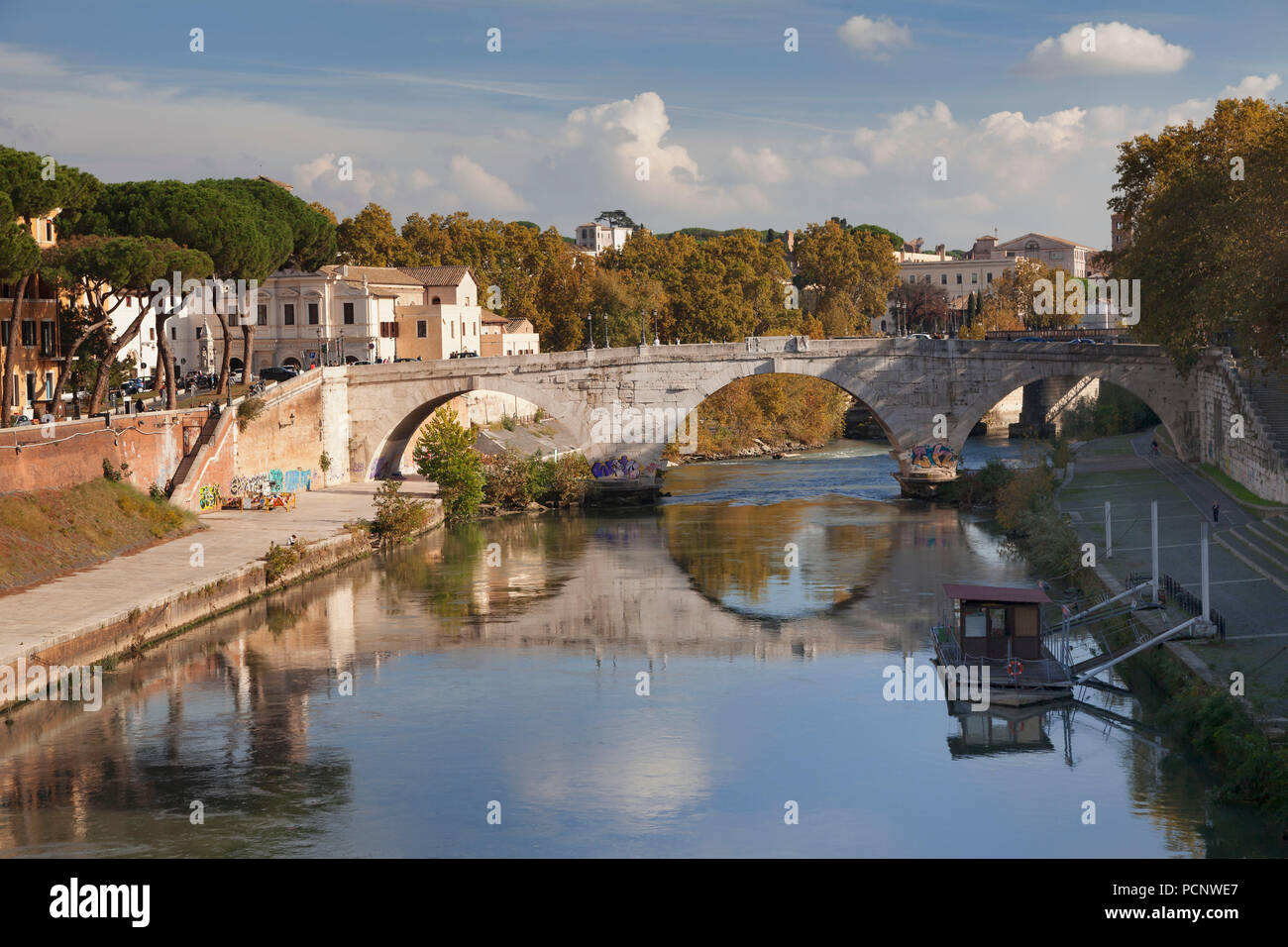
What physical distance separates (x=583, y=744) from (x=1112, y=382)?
109 feet

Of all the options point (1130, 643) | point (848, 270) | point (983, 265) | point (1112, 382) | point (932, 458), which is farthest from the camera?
point (983, 265)

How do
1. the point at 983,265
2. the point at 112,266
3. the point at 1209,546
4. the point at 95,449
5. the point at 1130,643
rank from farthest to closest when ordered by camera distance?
the point at 983,265
the point at 112,266
the point at 95,449
the point at 1209,546
the point at 1130,643

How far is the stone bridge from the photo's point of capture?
48.6m

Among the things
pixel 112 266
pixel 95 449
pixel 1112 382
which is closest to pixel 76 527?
pixel 95 449

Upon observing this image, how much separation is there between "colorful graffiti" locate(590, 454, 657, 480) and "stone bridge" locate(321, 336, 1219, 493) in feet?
0.76

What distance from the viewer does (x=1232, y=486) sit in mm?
36656

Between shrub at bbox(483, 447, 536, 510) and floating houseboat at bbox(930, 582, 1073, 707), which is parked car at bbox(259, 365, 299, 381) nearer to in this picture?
shrub at bbox(483, 447, 536, 510)

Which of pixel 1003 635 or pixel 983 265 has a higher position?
pixel 983 265

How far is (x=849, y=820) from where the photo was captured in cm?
1759

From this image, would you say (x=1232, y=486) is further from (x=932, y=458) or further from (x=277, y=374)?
(x=277, y=374)

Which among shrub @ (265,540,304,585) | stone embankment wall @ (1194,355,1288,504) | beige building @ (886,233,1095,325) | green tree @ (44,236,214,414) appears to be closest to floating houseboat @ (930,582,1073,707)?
stone embankment wall @ (1194,355,1288,504)

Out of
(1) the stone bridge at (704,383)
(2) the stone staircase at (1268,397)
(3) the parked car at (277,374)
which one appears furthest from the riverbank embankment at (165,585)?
(2) the stone staircase at (1268,397)
